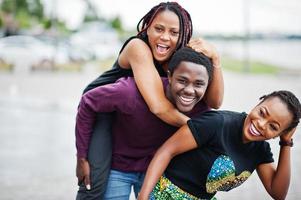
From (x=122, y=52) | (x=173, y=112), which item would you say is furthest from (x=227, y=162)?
(x=122, y=52)

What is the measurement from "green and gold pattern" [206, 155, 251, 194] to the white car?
17.2 meters

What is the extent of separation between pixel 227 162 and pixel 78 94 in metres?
10.2

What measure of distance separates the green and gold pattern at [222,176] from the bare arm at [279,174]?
0.14 meters

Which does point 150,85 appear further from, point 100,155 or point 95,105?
point 100,155

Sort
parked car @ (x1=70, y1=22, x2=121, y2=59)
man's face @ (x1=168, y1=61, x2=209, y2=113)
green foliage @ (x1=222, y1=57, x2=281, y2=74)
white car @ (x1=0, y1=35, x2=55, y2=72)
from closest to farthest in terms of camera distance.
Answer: man's face @ (x1=168, y1=61, x2=209, y2=113) < white car @ (x1=0, y1=35, x2=55, y2=72) < green foliage @ (x1=222, y1=57, x2=281, y2=74) < parked car @ (x1=70, y1=22, x2=121, y2=59)

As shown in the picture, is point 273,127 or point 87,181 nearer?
point 273,127

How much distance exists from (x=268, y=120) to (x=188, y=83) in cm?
36

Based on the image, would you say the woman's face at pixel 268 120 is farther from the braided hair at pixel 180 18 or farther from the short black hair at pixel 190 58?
the braided hair at pixel 180 18

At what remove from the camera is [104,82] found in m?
2.33

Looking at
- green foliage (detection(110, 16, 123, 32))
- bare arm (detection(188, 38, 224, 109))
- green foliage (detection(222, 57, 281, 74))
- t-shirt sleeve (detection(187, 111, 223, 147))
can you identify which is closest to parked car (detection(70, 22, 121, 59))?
green foliage (detection(222, 57, 281, 74))

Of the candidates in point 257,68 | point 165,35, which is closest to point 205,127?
point 165,35

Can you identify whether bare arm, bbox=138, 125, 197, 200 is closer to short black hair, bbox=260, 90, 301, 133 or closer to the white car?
short black hair, bbox=260, 90, 301, 133

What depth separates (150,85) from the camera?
206cm

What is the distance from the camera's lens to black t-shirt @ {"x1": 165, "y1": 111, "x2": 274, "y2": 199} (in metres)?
1.99
